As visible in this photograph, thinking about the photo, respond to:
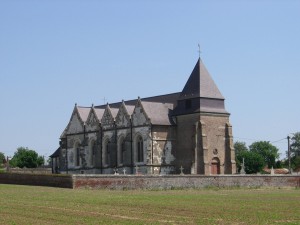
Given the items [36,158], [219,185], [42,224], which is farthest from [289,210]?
[36,158]

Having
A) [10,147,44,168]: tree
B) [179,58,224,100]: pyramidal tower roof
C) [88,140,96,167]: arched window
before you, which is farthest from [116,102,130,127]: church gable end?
[10,147,44,168]: tree

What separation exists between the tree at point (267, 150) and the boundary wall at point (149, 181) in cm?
6667

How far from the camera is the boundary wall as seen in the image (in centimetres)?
5169

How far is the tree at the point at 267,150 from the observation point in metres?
130

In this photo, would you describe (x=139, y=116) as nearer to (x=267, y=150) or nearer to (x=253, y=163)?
(x=253, y=163)

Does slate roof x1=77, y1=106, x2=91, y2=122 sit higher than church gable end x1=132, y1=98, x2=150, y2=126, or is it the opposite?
slate roof x1=77, y1=106, x2=91, y2=122

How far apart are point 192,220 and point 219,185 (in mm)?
33635

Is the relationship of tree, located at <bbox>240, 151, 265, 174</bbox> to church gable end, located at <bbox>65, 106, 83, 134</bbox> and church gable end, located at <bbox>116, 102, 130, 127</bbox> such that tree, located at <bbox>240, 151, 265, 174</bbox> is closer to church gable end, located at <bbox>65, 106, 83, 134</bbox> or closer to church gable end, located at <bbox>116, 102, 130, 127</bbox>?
church gable end, located at <bbox>65, 106, 83, 134</bbox>

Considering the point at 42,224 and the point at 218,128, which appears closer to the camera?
the point at 42,224

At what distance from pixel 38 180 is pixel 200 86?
22054mm

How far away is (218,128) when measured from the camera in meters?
68.4

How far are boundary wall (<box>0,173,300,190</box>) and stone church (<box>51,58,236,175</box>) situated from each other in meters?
6.64

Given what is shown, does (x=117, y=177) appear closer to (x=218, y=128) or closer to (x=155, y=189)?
(x=155, y=189)

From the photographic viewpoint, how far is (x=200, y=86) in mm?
69188
